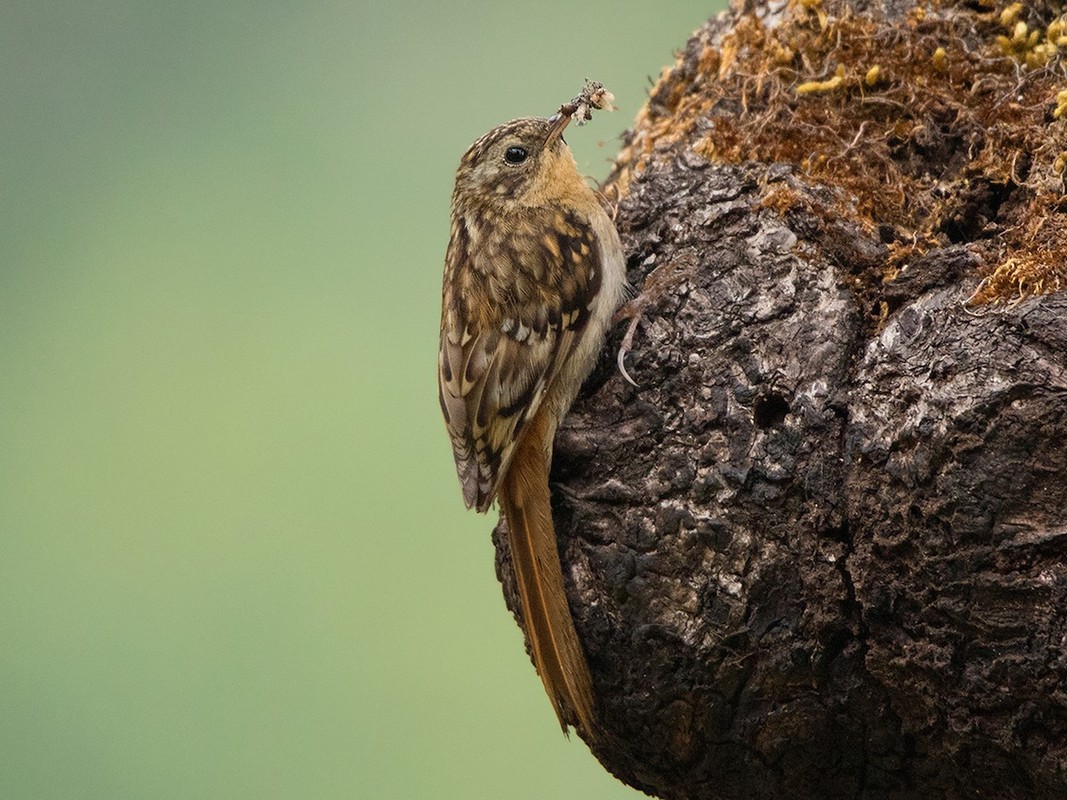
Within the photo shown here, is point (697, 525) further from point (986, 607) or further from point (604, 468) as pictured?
point (986, 607)

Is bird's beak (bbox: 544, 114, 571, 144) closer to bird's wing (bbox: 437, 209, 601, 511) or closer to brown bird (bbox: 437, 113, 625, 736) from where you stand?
brown bird (bbox: 437, 113, 625, 736)

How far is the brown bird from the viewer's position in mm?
2580

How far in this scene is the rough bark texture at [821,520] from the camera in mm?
2145

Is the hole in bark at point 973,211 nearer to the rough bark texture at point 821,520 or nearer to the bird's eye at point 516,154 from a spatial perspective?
the rough bark texture at point 821,520

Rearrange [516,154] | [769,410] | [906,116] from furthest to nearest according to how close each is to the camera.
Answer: [516,154]
[906,116]
[769,410]

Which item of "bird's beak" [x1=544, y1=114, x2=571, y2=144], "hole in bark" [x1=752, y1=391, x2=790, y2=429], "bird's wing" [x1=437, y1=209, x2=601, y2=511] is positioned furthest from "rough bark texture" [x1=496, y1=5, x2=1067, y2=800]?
"bird's beak" [x1=544, y1=114, x2=571, y2=144]

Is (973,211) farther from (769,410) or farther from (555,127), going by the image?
(555,127)

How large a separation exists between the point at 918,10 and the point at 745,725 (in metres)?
1.80

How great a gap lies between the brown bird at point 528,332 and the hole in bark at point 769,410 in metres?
0.49

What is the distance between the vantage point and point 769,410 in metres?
2.45

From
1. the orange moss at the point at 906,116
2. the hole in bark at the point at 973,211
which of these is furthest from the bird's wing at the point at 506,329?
the hole in bark at the point at 973,211

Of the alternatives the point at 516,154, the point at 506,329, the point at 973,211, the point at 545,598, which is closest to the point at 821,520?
the point at 545,598

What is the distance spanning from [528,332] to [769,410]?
73 cm

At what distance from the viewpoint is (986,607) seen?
2.16 meters
